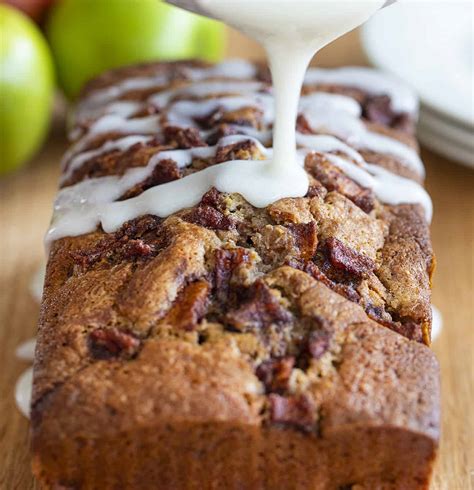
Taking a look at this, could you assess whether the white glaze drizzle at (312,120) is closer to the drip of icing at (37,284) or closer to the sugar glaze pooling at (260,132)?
the sugar glaze pooling at (260,132)

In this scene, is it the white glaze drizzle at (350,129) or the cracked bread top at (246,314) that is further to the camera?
the white glaze drizzle at (350,129)

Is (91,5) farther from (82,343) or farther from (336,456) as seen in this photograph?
(336,456)

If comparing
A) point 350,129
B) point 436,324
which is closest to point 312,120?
point 350,129

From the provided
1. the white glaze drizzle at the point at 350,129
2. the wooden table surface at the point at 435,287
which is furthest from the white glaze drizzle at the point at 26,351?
the white glaze drizzle at the point at 350,129

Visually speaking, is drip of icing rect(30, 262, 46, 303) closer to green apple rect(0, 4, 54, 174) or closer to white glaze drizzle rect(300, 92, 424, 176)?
green apple rect(0, 4, 54, 174)

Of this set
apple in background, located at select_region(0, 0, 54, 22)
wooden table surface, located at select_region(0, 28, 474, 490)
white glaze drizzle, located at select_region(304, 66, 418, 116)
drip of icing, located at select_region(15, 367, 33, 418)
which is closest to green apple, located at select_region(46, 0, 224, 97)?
apple in background, located at select_region(0, 0, 54, 22)

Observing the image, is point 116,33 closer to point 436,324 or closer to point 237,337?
point 436,324

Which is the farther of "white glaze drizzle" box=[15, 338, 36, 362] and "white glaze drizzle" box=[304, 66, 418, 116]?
"white glaze drizzle" box=[304, 66, 418, 116]
